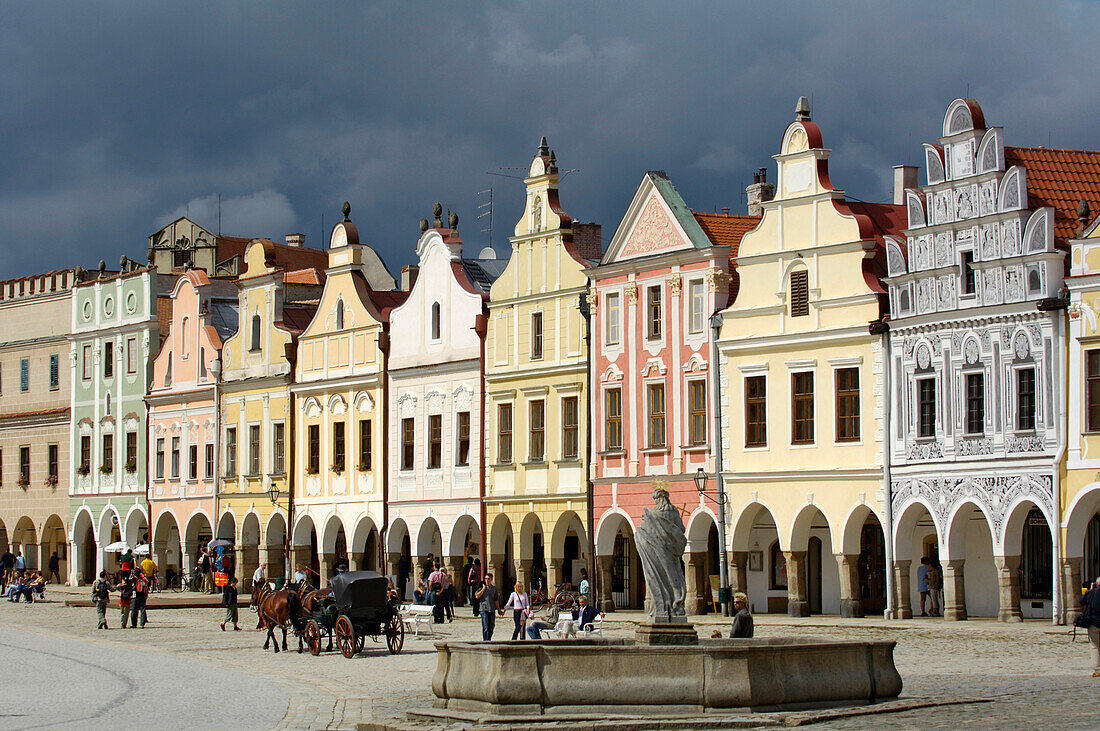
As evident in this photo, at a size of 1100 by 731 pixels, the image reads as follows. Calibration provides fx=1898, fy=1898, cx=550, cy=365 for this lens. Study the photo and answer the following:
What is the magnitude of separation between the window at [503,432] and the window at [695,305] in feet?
25.5

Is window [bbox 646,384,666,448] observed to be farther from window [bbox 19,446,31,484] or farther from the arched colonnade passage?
window [bbox 19,446,31,484]

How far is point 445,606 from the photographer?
47.8 meters

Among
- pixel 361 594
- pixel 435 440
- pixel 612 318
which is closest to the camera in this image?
pixel 361 594

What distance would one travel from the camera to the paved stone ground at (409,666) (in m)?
22.4

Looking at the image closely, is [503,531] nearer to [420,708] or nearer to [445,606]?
[445,606]

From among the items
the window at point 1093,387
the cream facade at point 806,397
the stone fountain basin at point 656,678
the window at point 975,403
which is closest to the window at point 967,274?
the window at point 975,403

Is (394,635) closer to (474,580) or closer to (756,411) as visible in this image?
(756,411)

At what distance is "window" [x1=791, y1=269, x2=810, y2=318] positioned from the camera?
45094mm

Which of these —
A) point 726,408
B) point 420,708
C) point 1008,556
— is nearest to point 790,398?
point 726,408

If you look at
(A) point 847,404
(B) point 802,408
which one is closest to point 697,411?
(B) point 802,408

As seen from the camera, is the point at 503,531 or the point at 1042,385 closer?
the point at 1042,385

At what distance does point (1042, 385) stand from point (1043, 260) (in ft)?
8.47

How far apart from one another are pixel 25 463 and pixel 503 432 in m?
31.1

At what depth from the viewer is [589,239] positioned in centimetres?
5481
